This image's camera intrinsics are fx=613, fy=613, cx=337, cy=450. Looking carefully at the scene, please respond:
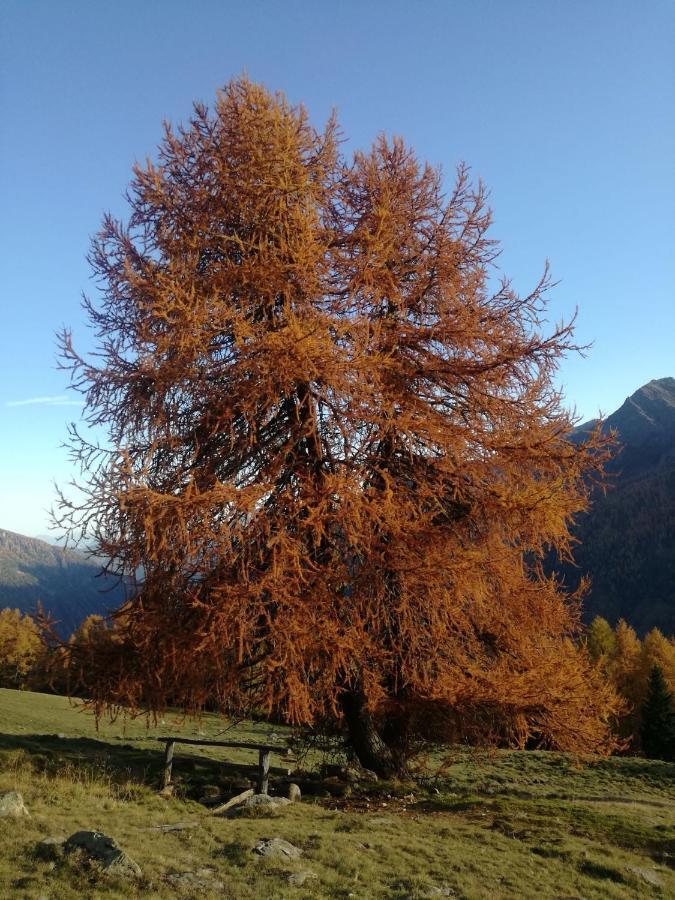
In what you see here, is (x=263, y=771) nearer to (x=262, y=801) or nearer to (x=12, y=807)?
(x=262, y=801)

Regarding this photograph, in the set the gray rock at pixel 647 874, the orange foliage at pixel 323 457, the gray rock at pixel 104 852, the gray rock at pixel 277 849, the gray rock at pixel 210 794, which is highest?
the orange foliage at pixel 323 457

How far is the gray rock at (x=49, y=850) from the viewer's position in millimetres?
5031

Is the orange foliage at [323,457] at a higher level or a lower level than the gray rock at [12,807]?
higher

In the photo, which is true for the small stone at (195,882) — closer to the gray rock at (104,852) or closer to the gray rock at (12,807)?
the gray rock at (104,852)

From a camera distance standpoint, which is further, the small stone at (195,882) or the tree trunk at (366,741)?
the tree trunk at (366,741)

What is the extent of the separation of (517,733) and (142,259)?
9.39m

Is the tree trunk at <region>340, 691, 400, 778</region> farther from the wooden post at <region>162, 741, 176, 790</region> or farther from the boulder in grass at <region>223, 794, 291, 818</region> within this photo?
the wooden post at <region>162, 741, 176, 790</region>

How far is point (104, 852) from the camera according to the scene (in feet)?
16.5

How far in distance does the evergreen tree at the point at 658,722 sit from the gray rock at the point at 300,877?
135 feet

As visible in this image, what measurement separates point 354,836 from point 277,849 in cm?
114

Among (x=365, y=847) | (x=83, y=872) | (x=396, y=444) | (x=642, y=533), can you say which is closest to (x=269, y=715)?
(x=365, y=847)

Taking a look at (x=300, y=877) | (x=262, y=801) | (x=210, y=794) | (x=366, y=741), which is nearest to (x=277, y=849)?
(x=300, y=877)

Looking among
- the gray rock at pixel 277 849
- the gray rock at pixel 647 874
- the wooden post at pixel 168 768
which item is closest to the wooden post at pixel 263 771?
the wooden post at pixel 168 768

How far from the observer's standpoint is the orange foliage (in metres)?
7.78
